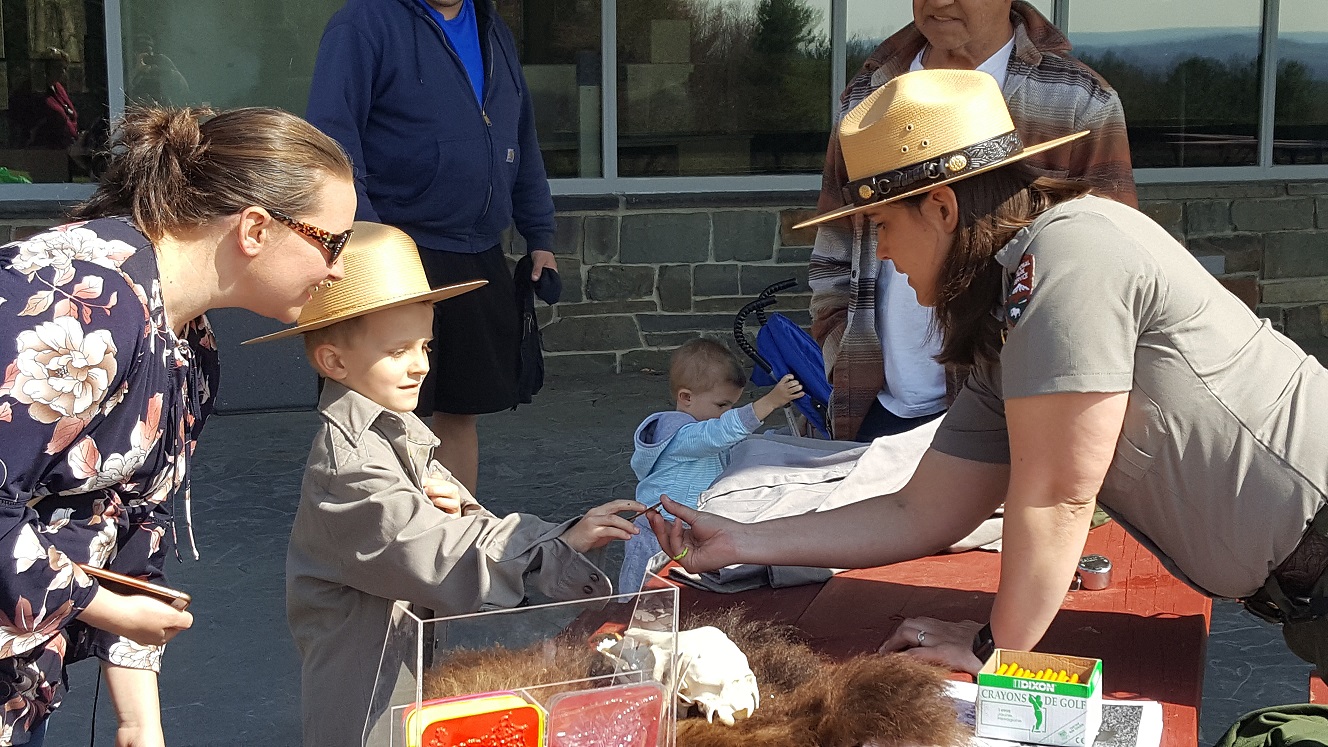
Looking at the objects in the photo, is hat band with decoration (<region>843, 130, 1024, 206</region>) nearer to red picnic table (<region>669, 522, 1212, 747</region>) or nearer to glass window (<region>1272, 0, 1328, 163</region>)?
red picnic table (<region>669, 522, 1212, 747</region>)

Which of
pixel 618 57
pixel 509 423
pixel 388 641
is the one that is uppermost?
pixel 618 57

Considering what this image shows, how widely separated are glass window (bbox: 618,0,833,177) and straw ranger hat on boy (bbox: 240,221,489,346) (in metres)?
5.46

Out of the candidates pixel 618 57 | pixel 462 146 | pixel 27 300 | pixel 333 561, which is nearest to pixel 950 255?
pixel 333 561

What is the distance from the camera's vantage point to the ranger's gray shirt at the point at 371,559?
1996 millimetres

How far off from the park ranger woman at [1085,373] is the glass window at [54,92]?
576 centimetres

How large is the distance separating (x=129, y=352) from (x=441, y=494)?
0.67m

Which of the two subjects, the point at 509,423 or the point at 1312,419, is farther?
the point at 509,423

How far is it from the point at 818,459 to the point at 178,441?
4.40 ft

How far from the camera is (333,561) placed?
2.08 meters

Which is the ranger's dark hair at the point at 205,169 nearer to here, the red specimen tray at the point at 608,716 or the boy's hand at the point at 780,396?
the red specimen tray at the point at 608,716

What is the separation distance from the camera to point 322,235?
1.96 meters

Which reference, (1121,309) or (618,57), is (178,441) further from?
(618,57)

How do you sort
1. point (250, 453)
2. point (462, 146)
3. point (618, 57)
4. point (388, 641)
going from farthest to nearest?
point (618, 57) → point (250, 453) → point (462, 146) → point (388, 641)

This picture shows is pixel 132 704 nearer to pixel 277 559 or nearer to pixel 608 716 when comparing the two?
pixel 608 716
